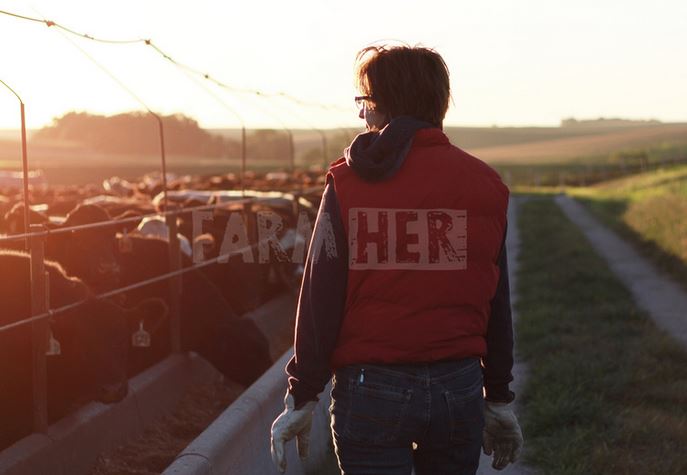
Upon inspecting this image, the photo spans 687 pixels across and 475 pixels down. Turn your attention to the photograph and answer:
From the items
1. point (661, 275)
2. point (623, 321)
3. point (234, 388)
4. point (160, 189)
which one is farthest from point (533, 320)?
point (160, 189)

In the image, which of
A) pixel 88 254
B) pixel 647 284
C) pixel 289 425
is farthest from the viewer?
pixel 647 284

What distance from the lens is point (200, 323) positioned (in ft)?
28.0

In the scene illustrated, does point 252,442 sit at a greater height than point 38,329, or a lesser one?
lesser

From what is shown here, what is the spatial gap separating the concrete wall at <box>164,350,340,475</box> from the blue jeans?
1.43m

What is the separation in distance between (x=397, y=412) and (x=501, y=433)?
1.90ft

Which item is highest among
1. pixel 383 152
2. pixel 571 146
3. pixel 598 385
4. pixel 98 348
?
pixel 383 152

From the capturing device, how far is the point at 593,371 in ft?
26.4

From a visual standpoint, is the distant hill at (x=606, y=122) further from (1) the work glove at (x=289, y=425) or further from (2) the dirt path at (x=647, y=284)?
(1) the work glove at (x=289, y=425)

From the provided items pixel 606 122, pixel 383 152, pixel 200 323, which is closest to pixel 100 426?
pixel 200 323

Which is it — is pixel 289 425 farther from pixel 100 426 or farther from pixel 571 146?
pixel 571 146

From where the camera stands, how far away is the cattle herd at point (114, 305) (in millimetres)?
6090

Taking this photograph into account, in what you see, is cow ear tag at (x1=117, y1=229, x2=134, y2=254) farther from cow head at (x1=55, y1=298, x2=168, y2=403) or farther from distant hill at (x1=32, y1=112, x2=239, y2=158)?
distant hill at (x1=32, y1=112, x2=239, y2=158)

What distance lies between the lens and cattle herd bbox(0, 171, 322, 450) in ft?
20.0

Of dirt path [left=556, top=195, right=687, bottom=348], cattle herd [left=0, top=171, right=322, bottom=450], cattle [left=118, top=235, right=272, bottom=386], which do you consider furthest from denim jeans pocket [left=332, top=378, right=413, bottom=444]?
dirt path [left=556, top=195, right=687, bottom=348]
